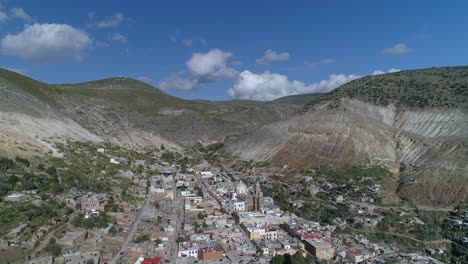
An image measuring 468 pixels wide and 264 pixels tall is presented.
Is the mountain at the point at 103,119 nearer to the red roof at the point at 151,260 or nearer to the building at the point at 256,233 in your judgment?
the red roof at the point at 151,260

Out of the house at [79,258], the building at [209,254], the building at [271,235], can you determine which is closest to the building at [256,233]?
the building at [271,235]

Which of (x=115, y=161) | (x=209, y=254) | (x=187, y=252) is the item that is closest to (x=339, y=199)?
(x=209, y=254)

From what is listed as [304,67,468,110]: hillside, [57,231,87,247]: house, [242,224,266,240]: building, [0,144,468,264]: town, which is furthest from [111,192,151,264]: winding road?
[304,67,468,110]: hillside

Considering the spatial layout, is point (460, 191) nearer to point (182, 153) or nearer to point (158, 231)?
point (158, 231)

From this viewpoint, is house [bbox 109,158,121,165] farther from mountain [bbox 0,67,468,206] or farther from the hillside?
the hillside

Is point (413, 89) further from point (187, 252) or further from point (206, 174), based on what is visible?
point (187, 252)
